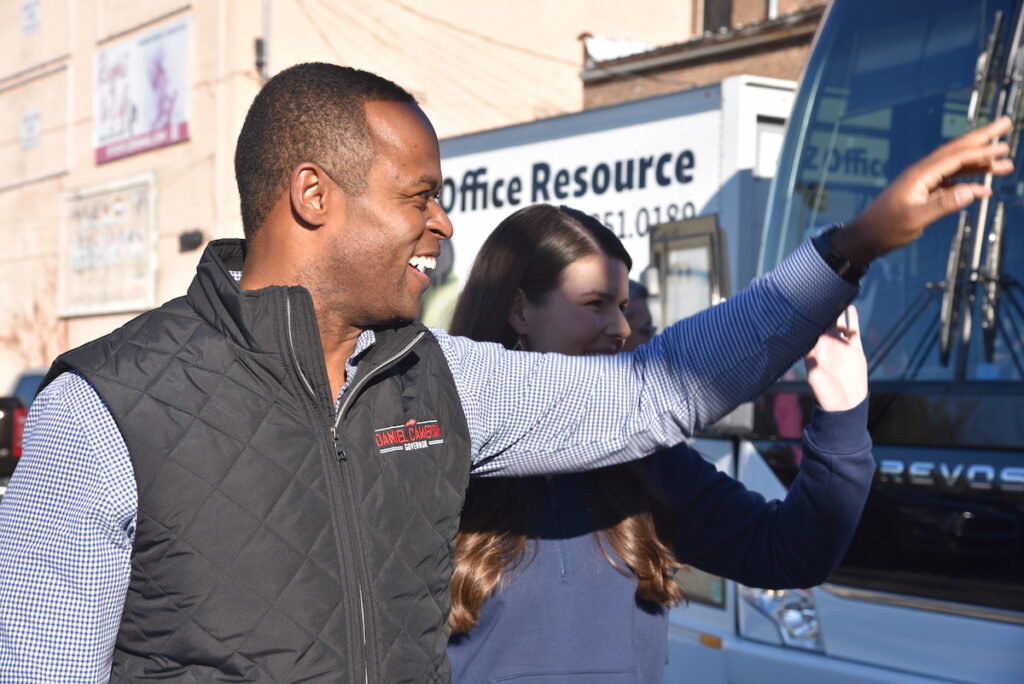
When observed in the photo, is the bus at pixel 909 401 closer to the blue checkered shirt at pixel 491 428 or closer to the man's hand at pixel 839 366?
the man's hand at pixel 839 366

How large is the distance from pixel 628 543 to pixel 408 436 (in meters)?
0.69

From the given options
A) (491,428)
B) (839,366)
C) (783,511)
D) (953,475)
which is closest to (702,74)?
(953,475)

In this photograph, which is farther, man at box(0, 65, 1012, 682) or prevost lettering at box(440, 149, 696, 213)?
prevost lettering at box(440, 149, 696, 213)

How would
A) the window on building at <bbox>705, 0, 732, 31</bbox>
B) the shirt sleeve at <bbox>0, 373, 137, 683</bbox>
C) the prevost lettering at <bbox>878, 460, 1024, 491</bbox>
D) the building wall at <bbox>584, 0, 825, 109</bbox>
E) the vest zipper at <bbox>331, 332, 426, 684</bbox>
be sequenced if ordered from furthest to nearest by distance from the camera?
the window on building at <bbox>705, 0, 732, 31</bbox> → the building wall at <bbox>584, 0, 825, 109</bbox> → the prevost lettering at <bbox>878, 460, 1024, 491</bbox> → the vest zipper at <bbox>331, 332, 426, 684</bbox> → the shirt sleeve at <bbox>0, 373, 137, 683</bbox>

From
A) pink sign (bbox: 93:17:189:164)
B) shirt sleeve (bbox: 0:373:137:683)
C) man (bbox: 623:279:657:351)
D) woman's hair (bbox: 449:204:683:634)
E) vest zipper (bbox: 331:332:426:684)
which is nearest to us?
shirt sleeve (bbox: 0:373:137:683)

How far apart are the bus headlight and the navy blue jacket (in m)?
1.61

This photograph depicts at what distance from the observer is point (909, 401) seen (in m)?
3.65

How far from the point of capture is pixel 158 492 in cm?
161

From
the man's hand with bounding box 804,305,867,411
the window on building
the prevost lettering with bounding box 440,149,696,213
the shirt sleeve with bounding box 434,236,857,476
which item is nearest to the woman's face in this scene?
the shirt sleeve with bounding box 434,236,857,476

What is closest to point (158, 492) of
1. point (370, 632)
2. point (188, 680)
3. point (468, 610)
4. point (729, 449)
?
point (188, 680)

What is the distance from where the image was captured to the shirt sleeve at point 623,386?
6.26 ft

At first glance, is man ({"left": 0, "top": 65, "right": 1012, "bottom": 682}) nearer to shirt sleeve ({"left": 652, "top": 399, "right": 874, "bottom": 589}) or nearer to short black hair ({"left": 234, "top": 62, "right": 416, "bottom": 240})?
short black hair ({"left": 234, "top": 62, "right": 416, "bottom": 240})

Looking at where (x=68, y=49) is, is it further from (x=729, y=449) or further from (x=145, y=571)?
(x=145, y=571)

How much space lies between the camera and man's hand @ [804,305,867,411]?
207 centimetres
